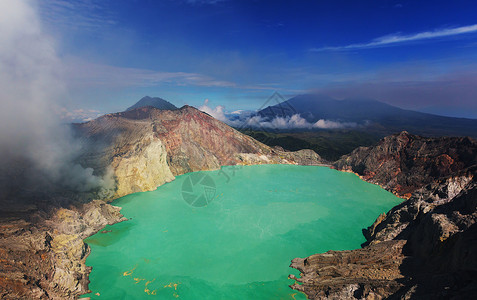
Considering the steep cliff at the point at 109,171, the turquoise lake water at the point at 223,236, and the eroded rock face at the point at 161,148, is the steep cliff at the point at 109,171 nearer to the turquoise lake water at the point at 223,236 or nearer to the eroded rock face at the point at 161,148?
the eroded rock face at the point at 161,148

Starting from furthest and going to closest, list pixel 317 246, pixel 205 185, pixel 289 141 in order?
pixel 289 141
pixel 205 185
pixel 317 246

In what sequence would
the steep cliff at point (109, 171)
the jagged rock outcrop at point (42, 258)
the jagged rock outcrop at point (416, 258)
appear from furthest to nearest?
the steep cliff at point (109, 171) → the jagged rock outcrop at point (42, 258) → the jagged rock outcrop at point (416, 258)

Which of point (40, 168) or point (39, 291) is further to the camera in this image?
point (40, 168)

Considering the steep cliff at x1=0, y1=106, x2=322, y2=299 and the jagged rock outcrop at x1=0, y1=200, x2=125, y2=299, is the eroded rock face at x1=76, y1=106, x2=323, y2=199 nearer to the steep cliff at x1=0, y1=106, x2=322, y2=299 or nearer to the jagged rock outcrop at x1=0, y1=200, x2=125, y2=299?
the steep cliff at x1=0, y1=106, x2=322, y2=299

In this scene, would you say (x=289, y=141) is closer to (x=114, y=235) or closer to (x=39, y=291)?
(x=114, y=235)

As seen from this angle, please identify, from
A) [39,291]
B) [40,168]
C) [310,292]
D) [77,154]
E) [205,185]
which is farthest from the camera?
[205,185]

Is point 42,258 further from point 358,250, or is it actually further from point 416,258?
point 416,258

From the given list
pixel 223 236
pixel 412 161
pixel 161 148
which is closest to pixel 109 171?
pixel 161 148

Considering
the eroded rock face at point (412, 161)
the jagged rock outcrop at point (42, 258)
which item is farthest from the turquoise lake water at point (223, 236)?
the eroded rock face at point (412, 161)

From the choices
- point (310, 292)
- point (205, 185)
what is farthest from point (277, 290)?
point (205, 185)
